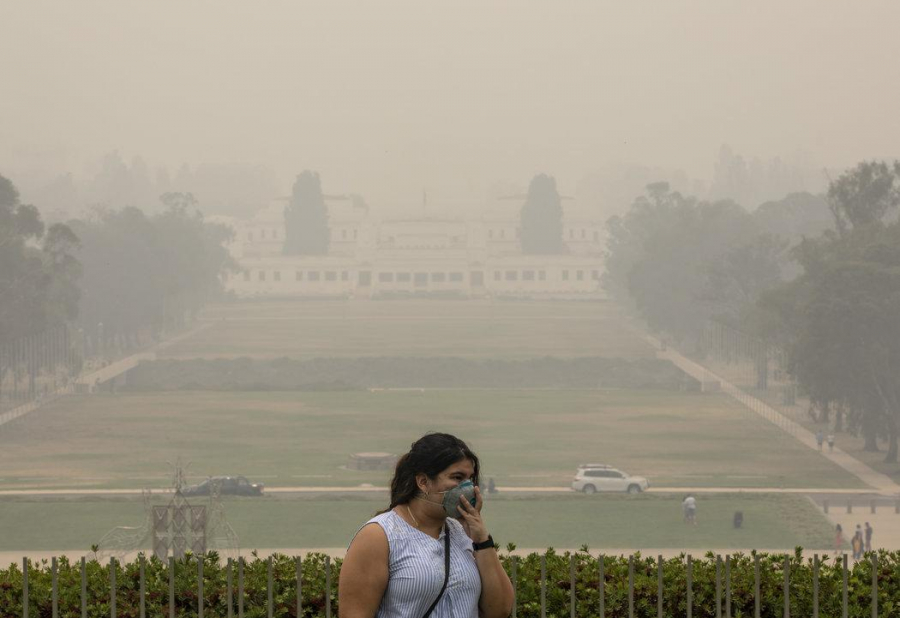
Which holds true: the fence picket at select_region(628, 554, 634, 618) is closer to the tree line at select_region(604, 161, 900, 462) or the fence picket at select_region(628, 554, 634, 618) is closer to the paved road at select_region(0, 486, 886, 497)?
the paved road at select_region(0, 486, 886, 497)

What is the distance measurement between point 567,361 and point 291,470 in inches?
1126

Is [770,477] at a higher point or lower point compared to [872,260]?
lower

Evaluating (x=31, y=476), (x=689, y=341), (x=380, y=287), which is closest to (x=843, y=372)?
(x=31, y=476)

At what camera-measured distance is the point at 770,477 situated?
131ft

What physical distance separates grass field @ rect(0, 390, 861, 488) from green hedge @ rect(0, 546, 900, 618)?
101 ft

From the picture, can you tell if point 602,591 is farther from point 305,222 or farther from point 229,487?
point 305,222

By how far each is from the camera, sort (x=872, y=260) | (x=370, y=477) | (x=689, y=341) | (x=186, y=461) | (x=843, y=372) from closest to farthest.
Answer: (x=370, y=477) → (x=186, y=461) → (x=843, y=372) → (x=872, y=260) → (x=689, y=341)

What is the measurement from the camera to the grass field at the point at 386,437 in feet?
133

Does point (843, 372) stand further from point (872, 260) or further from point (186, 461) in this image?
point (186, 461)

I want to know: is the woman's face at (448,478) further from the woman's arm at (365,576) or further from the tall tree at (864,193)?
the tall tree at (864,193)

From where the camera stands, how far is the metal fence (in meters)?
6.64

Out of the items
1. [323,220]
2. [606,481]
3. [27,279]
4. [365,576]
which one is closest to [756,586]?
[365,576]

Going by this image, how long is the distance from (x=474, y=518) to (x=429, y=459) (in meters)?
0.25

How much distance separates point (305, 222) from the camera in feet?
448
